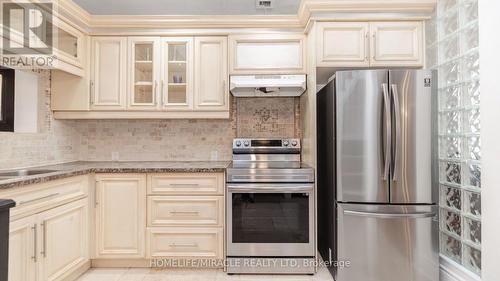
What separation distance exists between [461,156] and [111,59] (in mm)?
3200

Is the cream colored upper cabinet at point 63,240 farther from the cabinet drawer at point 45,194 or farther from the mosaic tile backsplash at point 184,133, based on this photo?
the mosaic tile backsplash at point 184,133

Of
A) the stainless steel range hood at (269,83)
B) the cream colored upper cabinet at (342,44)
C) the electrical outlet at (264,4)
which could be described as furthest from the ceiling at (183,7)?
the stainless steel range hood at (269,83)

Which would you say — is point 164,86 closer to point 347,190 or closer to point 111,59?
point 111,59

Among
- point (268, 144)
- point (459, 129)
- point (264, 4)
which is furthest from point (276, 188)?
point (264, 4)

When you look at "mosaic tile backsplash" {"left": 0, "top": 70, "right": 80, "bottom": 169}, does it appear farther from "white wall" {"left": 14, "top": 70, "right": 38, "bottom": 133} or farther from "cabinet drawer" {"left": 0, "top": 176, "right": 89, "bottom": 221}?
"cabinet drawer" {"left": 0, "top": 176, "right": 89, "bottom": 221}

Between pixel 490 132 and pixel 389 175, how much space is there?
0.70 meters

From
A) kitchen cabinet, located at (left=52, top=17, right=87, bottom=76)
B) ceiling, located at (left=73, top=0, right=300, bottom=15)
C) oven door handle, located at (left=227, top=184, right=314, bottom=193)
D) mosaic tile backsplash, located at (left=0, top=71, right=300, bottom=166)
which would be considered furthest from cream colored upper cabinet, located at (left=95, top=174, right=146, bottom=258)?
ceiling, located at (left=73, top=0, right=300, bottom=15)

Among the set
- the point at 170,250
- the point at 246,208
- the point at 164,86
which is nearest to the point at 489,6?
the point at 246,208

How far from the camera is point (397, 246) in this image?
2268mm

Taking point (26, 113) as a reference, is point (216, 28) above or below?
above

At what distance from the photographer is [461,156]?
2.13 m

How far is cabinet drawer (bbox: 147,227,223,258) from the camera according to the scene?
2617 millimetres

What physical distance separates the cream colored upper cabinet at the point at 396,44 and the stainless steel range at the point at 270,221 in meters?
Answer: 1.22

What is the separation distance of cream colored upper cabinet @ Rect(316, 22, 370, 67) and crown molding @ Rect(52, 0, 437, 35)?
8cm
